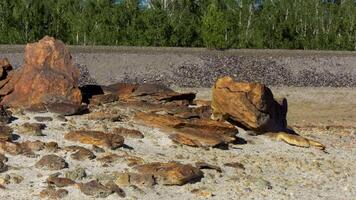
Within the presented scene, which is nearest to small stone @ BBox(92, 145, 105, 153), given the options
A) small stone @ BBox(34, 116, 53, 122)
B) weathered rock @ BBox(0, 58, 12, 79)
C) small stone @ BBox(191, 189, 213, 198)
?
small stone @ BBox(34, 116, 53, 122)

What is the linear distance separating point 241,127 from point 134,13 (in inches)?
1066

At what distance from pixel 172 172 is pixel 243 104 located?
3.65 metres

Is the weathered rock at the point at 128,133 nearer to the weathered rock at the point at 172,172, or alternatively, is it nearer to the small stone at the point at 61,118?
the small stone at the point at 61,118

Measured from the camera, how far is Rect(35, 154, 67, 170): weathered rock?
10.2 m

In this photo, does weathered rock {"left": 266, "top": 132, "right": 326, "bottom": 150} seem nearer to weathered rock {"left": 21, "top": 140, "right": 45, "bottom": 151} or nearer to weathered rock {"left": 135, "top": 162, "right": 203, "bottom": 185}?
weathered rock {"left": 135, "top": 162, "right": 203, "bottom": 185}

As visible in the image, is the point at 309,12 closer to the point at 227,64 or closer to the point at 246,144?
the point at 227,64

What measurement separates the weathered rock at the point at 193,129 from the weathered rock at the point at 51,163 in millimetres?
2535

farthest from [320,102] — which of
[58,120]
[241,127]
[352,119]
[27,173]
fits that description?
[27,173]

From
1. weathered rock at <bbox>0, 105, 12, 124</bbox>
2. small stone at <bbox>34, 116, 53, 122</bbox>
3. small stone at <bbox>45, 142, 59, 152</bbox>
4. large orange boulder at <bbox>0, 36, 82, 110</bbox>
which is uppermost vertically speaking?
large orange boulder at <bbox>0, 36, 82, 110</bbox>

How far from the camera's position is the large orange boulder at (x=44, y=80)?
13562 millimetres

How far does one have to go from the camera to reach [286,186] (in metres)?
10.9

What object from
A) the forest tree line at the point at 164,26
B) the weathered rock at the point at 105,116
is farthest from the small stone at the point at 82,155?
the forest tree line at the point at 164,26

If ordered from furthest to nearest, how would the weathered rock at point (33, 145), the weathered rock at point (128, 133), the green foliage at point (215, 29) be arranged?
1. the green foliage at point (215, 29)
2. the weathered rock at point (128, 133)
3. the weathered rock at point (33, 145)

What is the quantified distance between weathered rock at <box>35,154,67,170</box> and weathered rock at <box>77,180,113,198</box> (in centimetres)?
66
